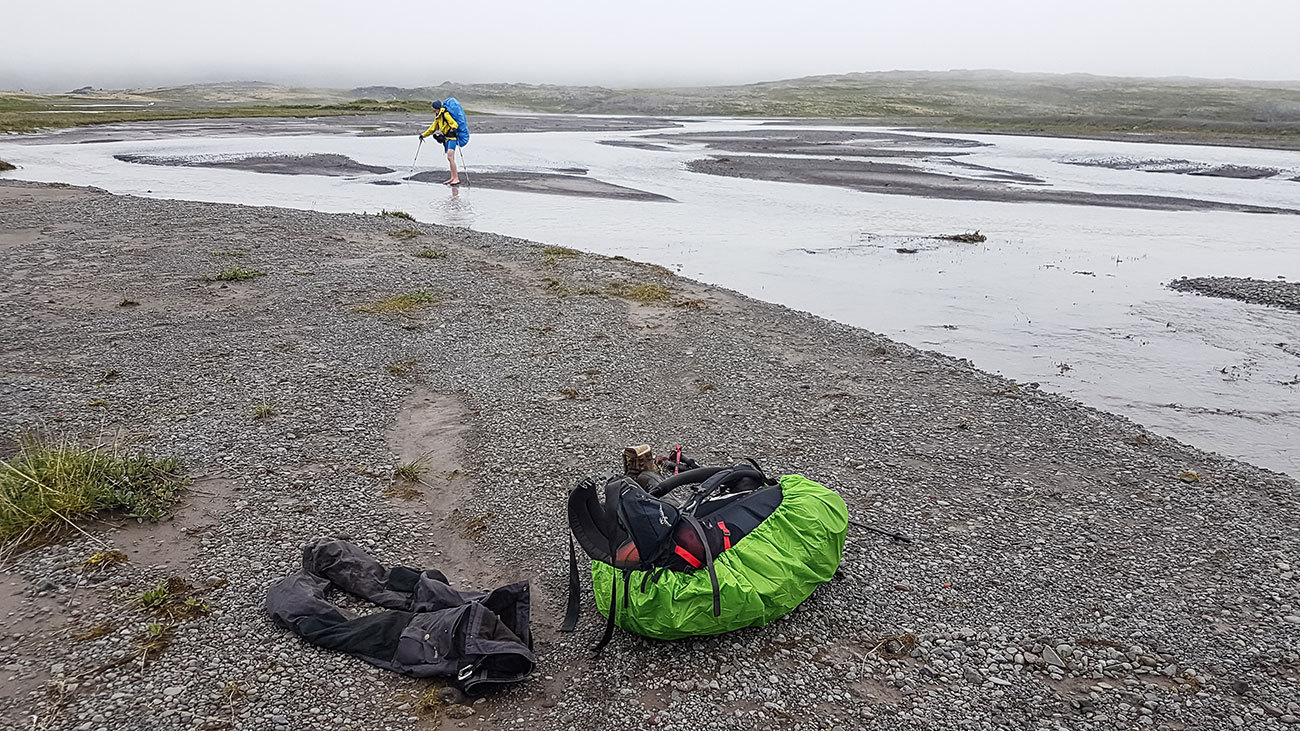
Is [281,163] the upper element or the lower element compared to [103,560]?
upper

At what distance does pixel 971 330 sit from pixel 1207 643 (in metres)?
10.0

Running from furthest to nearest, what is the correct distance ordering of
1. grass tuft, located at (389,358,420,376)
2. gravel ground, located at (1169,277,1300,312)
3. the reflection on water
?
the reflection on water → gravel ground, located at (1169,277,1300,312) → grass tuft, located at (389,358,420,376)

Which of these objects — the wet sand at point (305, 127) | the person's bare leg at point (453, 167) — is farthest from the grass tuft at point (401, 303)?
the wet sand at point (305, 127)

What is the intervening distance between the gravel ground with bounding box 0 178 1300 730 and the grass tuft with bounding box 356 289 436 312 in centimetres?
30

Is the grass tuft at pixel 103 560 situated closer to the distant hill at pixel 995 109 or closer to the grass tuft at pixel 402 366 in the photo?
the grass tuft at pixel 402 366

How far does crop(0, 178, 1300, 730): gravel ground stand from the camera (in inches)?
213

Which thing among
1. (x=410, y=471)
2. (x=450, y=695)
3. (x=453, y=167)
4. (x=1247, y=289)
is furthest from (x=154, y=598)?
(x=453, y=167)

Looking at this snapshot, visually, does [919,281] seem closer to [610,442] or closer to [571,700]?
[610,442]

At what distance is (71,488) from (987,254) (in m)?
21.3

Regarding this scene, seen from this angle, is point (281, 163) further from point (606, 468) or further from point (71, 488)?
point (606, 468)

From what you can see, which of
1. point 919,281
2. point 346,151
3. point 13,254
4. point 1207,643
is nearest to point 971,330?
point 919,281

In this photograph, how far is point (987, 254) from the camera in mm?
22422

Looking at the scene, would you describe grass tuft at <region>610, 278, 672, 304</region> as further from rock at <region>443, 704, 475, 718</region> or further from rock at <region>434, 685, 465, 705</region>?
rock at <region>443, 704, 475, 718</region>

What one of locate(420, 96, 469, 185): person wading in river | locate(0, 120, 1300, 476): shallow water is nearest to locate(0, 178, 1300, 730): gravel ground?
locate(0, 120, 1300, 476): shallow water
